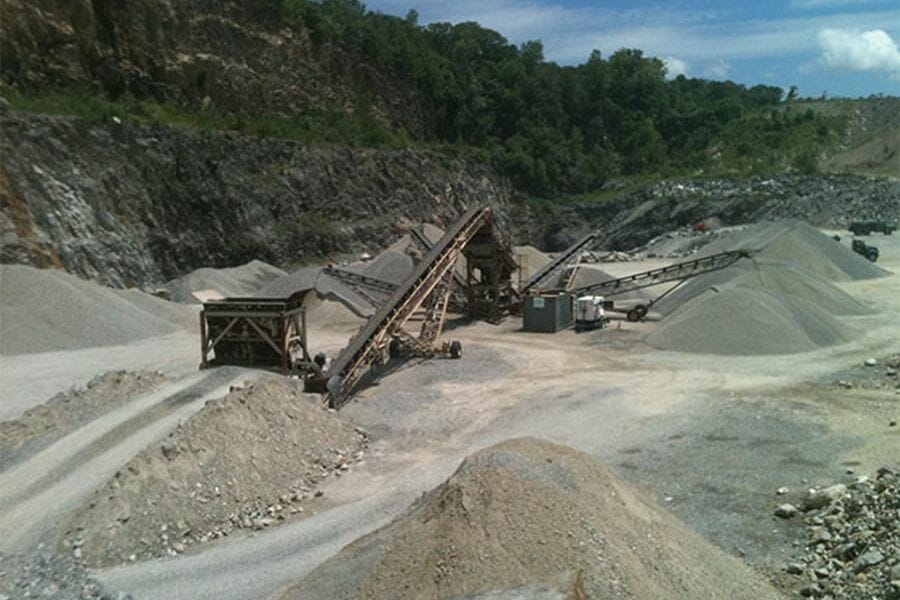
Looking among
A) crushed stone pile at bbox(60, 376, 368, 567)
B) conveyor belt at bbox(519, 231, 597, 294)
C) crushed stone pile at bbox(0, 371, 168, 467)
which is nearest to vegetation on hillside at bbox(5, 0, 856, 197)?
conveyor belt at bbox(519, 231, 597, 294)

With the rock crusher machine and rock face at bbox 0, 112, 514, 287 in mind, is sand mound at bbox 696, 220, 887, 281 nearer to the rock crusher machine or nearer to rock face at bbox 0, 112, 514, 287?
the rock crusher machine

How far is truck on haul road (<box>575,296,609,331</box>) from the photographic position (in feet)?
91.9

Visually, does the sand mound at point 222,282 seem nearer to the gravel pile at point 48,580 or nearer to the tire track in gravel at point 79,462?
the tire track in gravel at point 79,462

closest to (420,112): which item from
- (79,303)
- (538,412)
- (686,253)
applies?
(686,253)

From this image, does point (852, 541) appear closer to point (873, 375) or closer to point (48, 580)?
point (48, 580)

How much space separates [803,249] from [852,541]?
1125 inches

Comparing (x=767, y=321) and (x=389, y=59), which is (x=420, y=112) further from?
(x=767, y=321)

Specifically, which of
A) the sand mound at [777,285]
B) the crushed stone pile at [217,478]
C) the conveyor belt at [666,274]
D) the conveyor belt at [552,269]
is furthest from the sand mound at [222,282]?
the crushed stone pile at [217,478]

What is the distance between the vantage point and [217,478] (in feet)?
40.7

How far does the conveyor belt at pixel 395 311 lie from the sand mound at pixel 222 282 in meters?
14.5

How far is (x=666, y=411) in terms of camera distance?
685 inches

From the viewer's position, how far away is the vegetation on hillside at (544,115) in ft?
218

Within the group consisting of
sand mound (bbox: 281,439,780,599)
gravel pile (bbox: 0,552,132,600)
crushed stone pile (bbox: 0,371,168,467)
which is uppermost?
sand mound (bbox: 281,439,780,599)

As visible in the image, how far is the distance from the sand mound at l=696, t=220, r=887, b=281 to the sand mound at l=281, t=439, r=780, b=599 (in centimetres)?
2682
